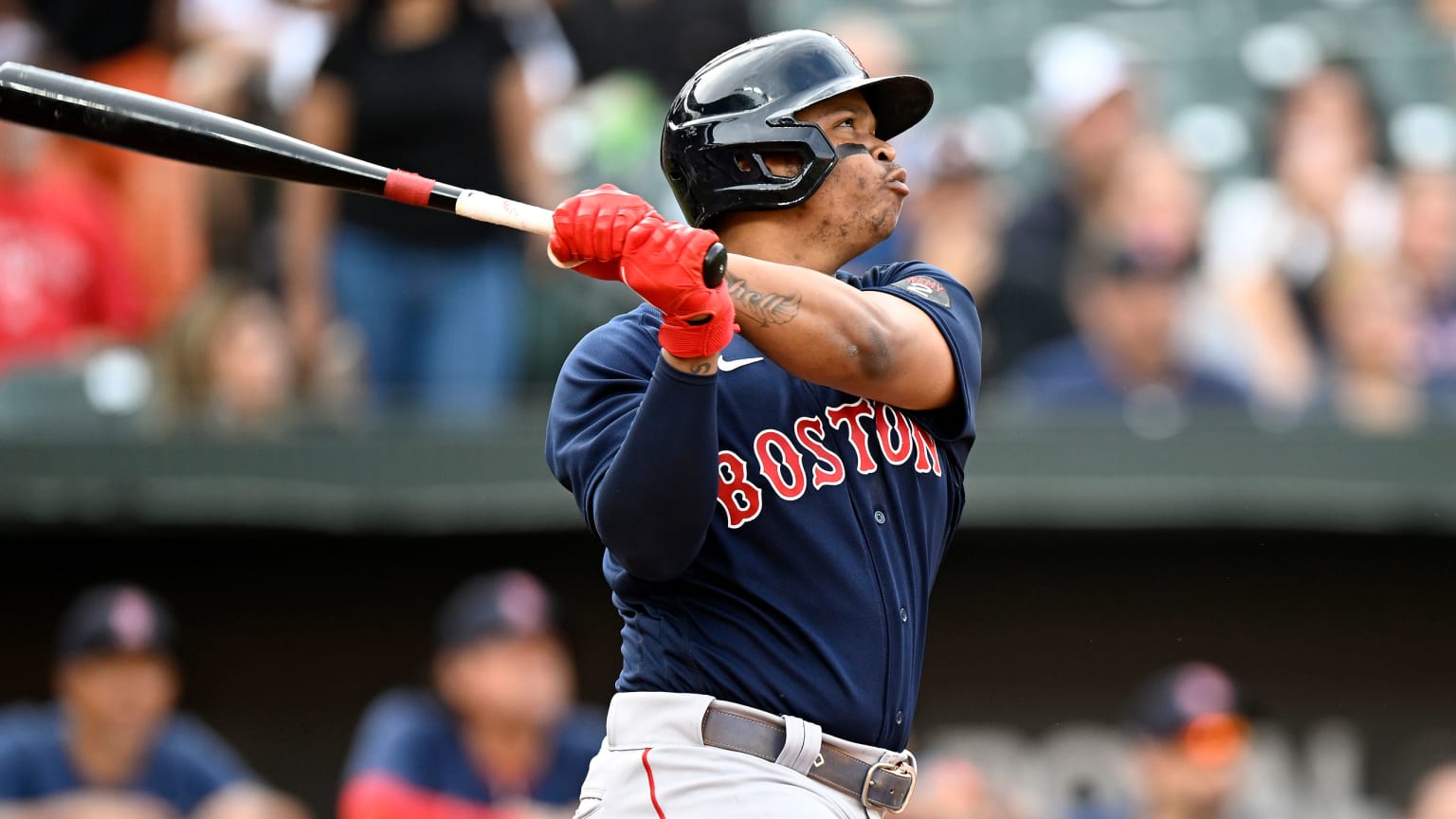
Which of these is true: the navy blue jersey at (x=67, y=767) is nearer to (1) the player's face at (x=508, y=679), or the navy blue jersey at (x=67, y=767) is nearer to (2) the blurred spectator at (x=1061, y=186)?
(1) the player's face at (x=508, y=679)

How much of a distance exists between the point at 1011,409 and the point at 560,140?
205 cm

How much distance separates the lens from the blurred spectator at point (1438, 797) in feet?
16.3

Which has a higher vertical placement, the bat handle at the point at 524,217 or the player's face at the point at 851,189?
the player's face at the point at 851,189

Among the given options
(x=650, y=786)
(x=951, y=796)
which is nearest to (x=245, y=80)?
(x=951, y=796)

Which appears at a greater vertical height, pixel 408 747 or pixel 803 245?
pixel 803 245

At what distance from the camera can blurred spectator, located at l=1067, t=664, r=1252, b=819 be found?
16.4ft

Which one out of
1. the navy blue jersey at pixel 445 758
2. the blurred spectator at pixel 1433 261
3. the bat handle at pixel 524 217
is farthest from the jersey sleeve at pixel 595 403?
the blurred spectator at pixel 1433 261

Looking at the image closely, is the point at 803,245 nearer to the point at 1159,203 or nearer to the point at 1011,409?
the point at 1011,409

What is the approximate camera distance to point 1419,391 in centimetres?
561

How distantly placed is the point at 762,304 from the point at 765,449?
216 millimetres

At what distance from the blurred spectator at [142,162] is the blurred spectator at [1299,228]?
3379 millimetres

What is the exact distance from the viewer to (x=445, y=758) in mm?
5098

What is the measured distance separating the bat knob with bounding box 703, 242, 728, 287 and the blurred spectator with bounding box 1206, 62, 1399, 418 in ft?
12.4

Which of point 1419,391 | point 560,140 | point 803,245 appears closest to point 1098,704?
point 1419,391
